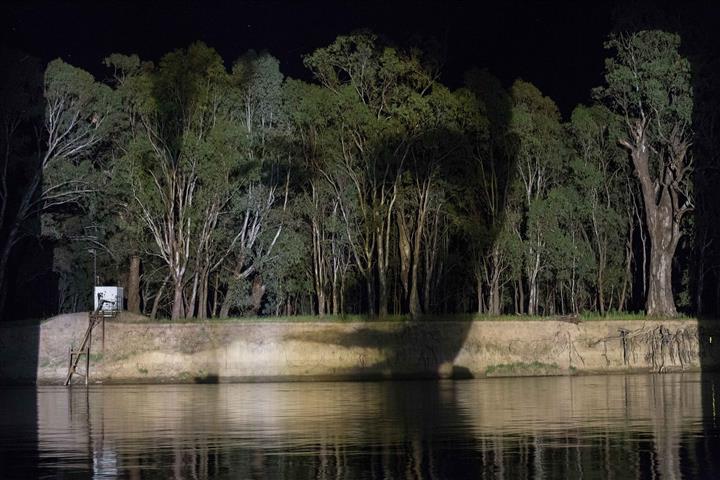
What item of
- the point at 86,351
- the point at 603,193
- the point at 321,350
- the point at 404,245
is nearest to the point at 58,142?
the point at 86,351

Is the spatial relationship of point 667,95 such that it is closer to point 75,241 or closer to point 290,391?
point 290,391

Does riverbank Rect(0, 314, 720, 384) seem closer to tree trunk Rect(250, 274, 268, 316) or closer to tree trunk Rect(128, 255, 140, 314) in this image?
tree trunk Rect(128, 255, 140, 314)

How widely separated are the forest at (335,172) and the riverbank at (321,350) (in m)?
3.29

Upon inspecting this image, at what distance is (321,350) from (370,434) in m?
29.2

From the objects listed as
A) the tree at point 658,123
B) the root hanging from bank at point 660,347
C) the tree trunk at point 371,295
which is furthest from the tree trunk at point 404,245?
the tree at point 658,123

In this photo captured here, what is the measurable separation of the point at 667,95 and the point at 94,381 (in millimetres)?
30400

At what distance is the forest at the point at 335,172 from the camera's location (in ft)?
202

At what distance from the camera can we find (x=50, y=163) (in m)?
64.1

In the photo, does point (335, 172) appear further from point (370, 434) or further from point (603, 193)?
point (370, 434)

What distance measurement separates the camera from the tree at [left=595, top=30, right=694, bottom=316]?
62.3 metres

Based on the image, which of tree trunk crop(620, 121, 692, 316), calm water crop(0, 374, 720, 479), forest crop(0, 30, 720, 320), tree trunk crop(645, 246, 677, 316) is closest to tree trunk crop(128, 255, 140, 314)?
forest crop(0, 30, 720, 320)

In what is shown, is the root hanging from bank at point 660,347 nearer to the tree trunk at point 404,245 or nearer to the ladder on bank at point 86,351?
the tree trunk at point 404,245

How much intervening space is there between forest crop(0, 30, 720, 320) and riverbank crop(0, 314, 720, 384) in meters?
3.29

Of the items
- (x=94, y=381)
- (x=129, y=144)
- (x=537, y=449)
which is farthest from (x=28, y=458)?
(x=129, y=144)
